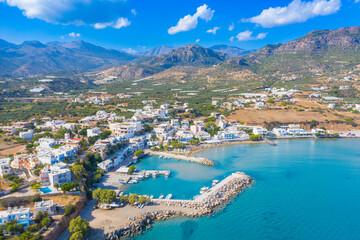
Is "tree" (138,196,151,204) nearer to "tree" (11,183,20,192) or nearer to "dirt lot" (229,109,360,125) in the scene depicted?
"tree" (11,183,20,192)

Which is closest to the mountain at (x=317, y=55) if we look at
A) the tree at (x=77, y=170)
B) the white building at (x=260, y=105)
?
the white building at (x=260, y=105)

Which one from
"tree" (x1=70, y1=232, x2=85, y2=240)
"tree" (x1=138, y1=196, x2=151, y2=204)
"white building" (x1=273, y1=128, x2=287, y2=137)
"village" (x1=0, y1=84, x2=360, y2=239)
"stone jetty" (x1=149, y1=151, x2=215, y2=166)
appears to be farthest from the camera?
"white building" (x1=273, y1=128, x2=287, y2=137)

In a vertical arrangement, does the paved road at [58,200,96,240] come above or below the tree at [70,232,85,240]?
below

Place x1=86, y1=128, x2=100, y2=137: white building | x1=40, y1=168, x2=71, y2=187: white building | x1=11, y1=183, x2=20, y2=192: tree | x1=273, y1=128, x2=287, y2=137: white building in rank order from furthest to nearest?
1. x1=273, y1=128, x2=287, y2=137: white building
2. x1=86, y1=128, x2=100, y2=137: white building
3. x1=40, y1=168, x2=71, y2=187: white building
4. x1=11, y1=183, x2=20, y2=192: tree

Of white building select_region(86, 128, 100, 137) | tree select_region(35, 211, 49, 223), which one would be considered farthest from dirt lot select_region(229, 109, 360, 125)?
tree select_region(35, 211, 49, 223)

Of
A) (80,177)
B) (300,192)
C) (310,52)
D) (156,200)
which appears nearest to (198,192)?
(156,200)

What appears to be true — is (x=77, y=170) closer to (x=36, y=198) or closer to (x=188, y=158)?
(x=36, y=198)
